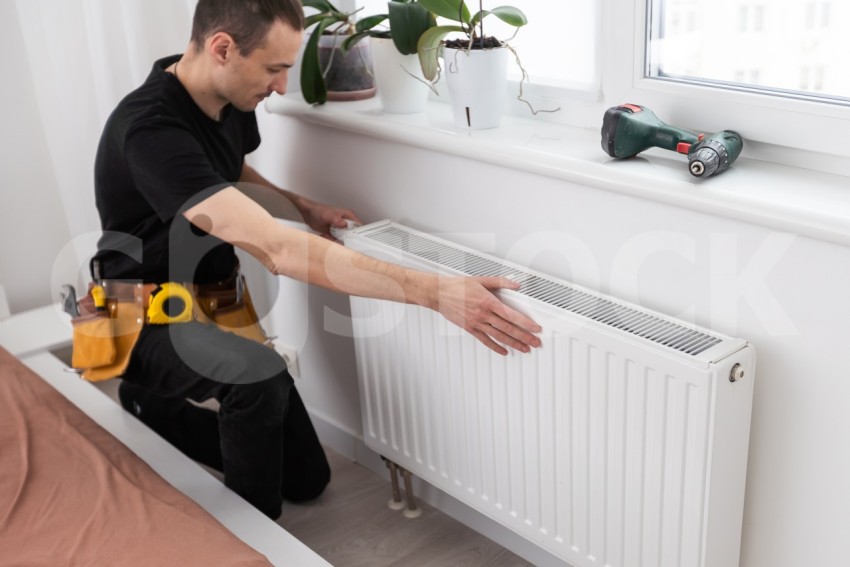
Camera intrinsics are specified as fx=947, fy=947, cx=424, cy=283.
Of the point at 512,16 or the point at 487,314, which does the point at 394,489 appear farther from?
the point at 512,16

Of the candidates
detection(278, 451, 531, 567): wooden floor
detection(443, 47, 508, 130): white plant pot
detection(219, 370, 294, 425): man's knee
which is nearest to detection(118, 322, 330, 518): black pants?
detection(219, 370, 294, 425): man's knee

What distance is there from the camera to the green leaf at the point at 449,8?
1.62 m

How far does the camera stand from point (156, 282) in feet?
6.18

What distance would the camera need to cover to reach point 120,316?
1861mm

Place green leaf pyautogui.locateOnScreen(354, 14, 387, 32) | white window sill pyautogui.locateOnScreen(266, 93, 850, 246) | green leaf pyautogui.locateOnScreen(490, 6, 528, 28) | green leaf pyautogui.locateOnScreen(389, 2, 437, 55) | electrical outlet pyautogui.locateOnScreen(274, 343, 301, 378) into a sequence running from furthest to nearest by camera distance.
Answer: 1. electrical outlet pyautogui.locateOnScreen(274, 343, 301, 378)
2. green leaf pyautogui.locateOnScreen(354, 14, 387, 32)
3. green leaf pyautogui.locateOnScreen(389, 2, 437, 55)
4. green leaf pyautogui.locateOnScreen(490, 6, 528, 28)
5. white window sill pyautogui.locateOnScreen(266, 93, 850, 246)

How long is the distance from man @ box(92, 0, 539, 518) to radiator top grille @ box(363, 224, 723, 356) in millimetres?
67

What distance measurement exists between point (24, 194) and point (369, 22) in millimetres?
1131

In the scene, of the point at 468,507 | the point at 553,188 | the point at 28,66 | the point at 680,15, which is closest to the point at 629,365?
the point at 553,188

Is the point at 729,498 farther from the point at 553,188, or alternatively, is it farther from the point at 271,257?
the point at 271,257

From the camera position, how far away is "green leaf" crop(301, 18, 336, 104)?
1.85 meters

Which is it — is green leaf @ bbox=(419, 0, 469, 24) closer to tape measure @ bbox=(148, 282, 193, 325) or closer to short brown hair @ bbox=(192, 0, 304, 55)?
short brown hair @ bbox=(192, 0, 304, 55)

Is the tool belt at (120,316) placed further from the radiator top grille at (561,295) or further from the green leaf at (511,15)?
the green leaf at (511,15)

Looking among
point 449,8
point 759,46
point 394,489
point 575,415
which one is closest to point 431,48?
point 449,8

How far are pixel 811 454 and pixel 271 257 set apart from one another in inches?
35.0
